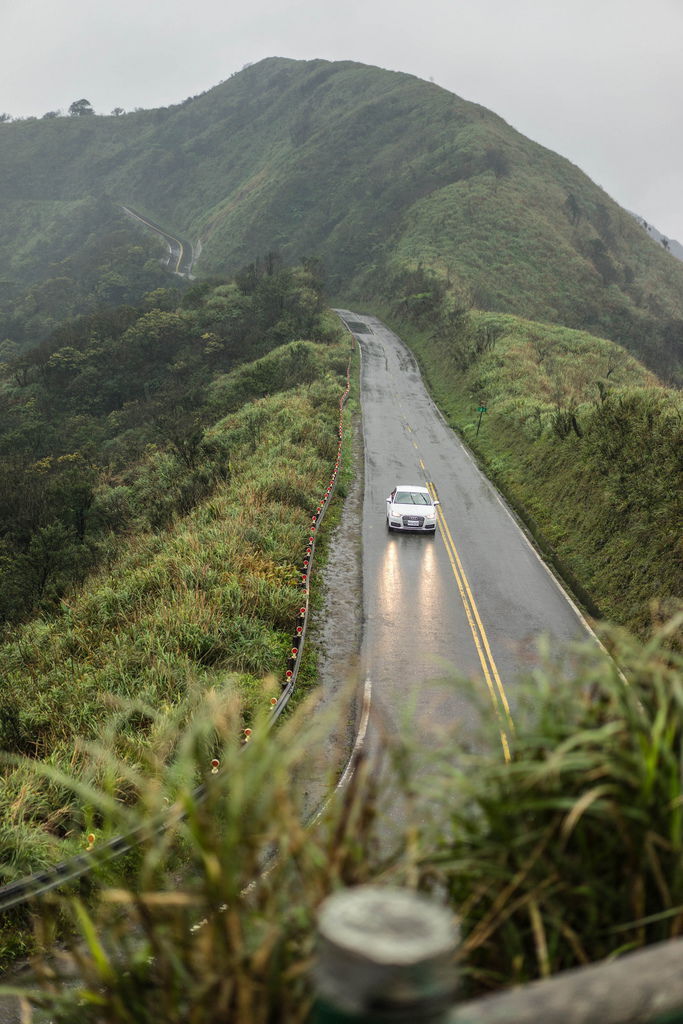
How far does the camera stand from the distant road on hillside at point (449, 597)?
13.0 meters

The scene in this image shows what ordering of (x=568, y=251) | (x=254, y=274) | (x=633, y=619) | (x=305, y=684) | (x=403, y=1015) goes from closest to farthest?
(x=403, y=1015), (x=305, y=684), (x=633, y=619), (x=254, y=274), (x=568, y=251)

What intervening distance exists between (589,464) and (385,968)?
22790 mm

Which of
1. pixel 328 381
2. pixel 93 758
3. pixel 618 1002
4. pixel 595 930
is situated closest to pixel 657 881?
pixel 595 930

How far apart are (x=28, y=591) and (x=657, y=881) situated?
67.2 ft

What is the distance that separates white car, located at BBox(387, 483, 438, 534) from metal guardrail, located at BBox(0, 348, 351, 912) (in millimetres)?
2232

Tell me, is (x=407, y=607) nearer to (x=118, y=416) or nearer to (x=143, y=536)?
(x=143, y=536)

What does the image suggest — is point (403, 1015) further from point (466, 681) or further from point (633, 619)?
point (633, 619)

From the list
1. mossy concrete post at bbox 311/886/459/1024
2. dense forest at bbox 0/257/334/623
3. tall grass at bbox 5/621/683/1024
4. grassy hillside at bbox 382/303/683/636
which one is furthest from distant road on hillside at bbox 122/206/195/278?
mossy concrete post at bbox 311/886/459/1024

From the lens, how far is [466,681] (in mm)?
2717

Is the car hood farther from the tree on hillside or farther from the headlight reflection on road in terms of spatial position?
the tree on hillside

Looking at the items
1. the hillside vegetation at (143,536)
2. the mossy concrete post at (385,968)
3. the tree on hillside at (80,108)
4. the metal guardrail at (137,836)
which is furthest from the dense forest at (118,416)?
the tree on hillside at (80,108)

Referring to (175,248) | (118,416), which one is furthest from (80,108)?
(118,416)

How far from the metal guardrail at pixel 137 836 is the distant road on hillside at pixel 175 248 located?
77076mm

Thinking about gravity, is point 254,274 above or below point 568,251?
below
